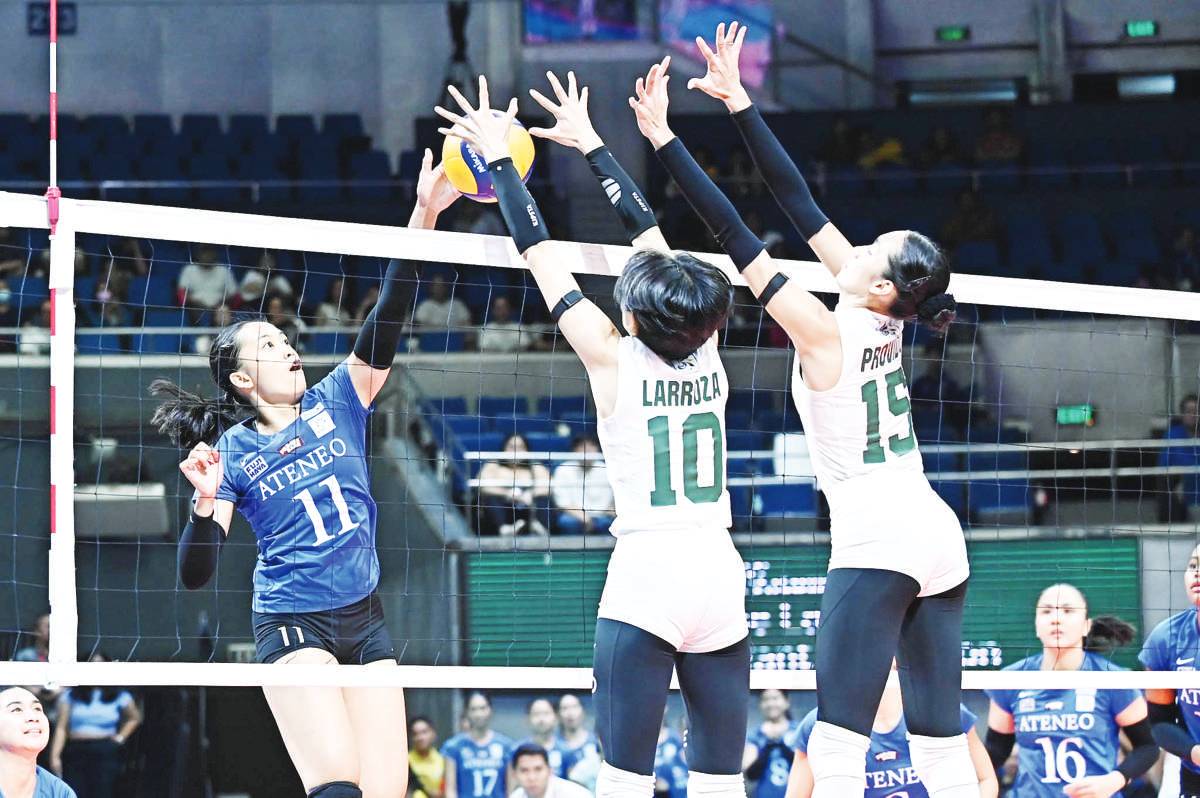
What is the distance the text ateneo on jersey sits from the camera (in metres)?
4.88

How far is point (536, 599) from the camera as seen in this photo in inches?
460

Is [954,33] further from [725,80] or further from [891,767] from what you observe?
[725,80]

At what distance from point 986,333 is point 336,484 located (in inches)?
411

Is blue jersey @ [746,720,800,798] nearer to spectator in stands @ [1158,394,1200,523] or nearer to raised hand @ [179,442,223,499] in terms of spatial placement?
spectator in stands @ [1158,394,1200,523]

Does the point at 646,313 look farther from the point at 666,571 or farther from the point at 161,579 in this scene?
the point at 161,579

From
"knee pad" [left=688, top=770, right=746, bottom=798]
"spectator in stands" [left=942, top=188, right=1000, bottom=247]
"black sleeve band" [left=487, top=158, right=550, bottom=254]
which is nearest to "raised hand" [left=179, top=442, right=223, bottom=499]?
"black sleeve band" [left=487, top=158, right=550, bottom=254]

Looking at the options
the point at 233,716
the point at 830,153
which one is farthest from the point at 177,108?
the point at 233,716

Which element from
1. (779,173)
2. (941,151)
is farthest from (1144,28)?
(779,173)

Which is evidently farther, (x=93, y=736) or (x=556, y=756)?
(x=93, y=736)

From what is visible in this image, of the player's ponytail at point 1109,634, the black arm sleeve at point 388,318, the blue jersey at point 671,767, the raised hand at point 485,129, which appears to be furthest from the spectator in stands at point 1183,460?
the raised hand at point 485,129

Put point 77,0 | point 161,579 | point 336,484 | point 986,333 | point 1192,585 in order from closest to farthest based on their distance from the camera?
1. point 336,484
2. point 1192,585
3. point 161,579
4. point 986,333
5. point 77,0

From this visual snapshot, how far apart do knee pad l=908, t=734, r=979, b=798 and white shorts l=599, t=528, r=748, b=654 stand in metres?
0.77

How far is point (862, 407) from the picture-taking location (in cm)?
518

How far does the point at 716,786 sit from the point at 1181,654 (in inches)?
157
